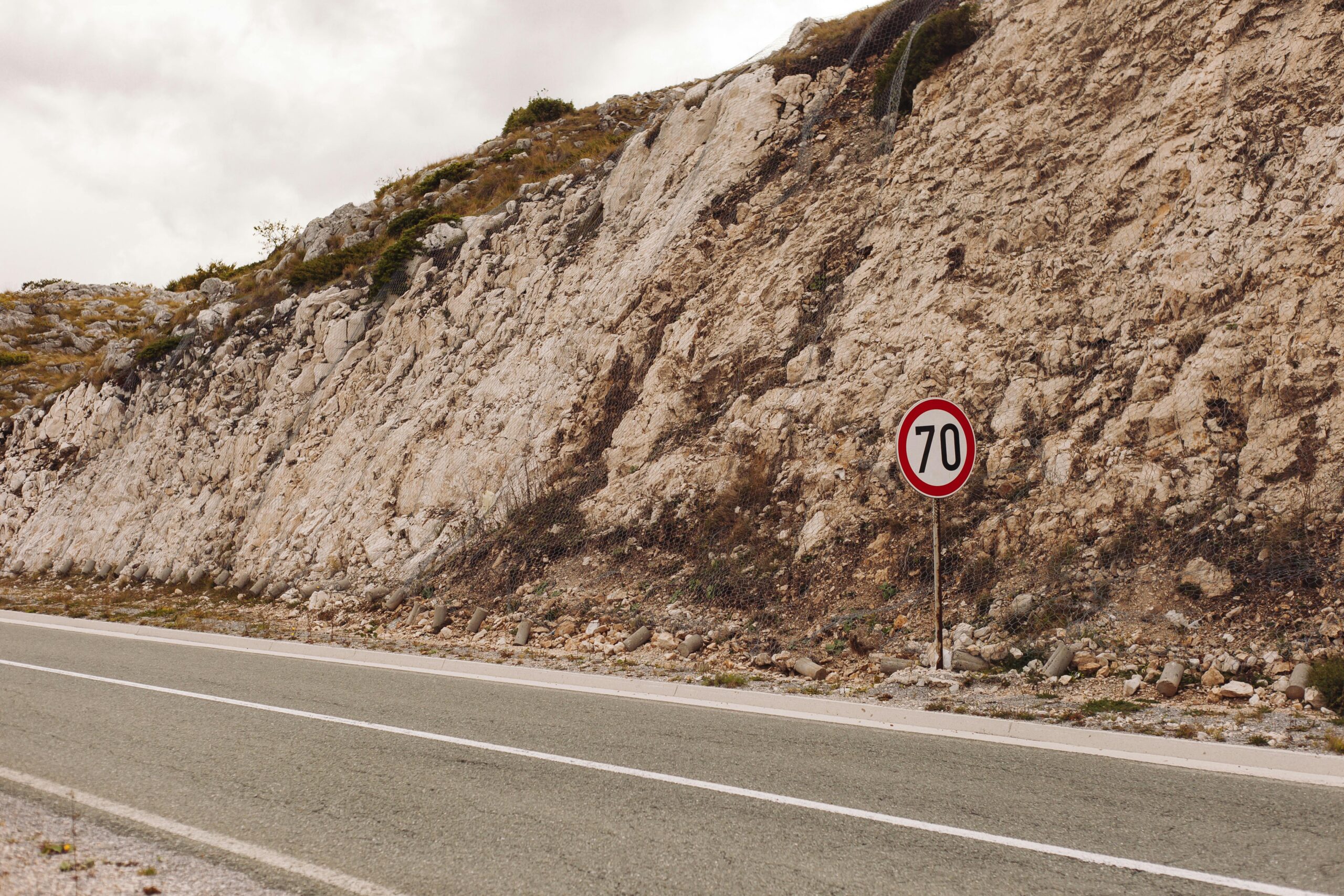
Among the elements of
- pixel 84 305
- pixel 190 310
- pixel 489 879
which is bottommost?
pixel 489 879

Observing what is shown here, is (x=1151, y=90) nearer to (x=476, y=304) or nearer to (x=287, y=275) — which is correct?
(x=476, y=304)

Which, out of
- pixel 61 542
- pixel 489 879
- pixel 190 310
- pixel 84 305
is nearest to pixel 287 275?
pixel 190 310

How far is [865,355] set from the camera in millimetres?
12242

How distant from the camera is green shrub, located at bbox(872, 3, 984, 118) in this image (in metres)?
15.1

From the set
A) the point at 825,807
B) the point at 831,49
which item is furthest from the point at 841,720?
the point at 831,49

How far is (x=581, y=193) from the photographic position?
20.5 metres

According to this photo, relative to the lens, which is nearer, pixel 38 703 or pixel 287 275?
pixel 38 703

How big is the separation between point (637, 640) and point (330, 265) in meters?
20.3

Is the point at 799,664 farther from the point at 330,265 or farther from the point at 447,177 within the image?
the point at 447,177

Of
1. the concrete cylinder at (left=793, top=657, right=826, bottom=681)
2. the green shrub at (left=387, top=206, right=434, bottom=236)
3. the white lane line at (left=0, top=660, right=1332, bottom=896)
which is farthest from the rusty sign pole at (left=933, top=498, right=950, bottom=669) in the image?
the green shrub at (left=387, top=206, right=434, bottom=236)

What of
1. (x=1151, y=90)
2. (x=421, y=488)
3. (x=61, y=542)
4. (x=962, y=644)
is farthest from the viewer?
(x=61, y=542)

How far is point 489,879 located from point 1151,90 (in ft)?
45.6

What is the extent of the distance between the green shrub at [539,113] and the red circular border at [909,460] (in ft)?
96.3

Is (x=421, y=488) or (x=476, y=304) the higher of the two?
(x=476, y=304)
